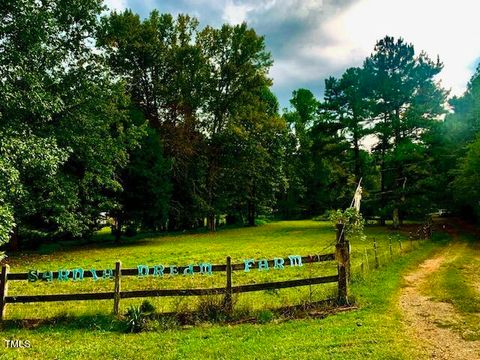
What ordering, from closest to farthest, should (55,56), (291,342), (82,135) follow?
(291,342)
(55,56)
(82,135)

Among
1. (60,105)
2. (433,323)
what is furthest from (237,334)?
(60,105)

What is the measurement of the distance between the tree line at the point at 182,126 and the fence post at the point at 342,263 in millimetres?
12581

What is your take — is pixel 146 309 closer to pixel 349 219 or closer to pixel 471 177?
pixel 349 219

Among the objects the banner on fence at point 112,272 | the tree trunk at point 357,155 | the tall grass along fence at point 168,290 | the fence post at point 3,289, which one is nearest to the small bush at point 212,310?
the tall grass along fence at point 168,290

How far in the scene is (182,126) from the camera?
44.6 metres

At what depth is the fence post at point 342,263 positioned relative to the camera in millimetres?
12102

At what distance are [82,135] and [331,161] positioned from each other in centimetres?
3004

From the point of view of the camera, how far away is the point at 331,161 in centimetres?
4684

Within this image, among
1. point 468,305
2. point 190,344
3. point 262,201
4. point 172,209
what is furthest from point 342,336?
point 262,201

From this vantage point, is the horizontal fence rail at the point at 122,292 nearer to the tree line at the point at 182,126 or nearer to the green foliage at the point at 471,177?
the tree line at the point at 182,126

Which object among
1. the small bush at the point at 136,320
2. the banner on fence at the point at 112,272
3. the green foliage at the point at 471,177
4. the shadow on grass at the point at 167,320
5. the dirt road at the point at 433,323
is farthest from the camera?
the green foliage at the point at 471,177

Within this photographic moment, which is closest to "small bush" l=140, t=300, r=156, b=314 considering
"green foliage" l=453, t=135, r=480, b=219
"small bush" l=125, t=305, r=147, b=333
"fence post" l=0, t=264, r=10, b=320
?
"small bush" l=125, t=305, r=147, b=333

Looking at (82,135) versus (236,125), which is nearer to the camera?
(82,135)

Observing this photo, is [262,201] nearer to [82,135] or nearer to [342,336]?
[82,135]
